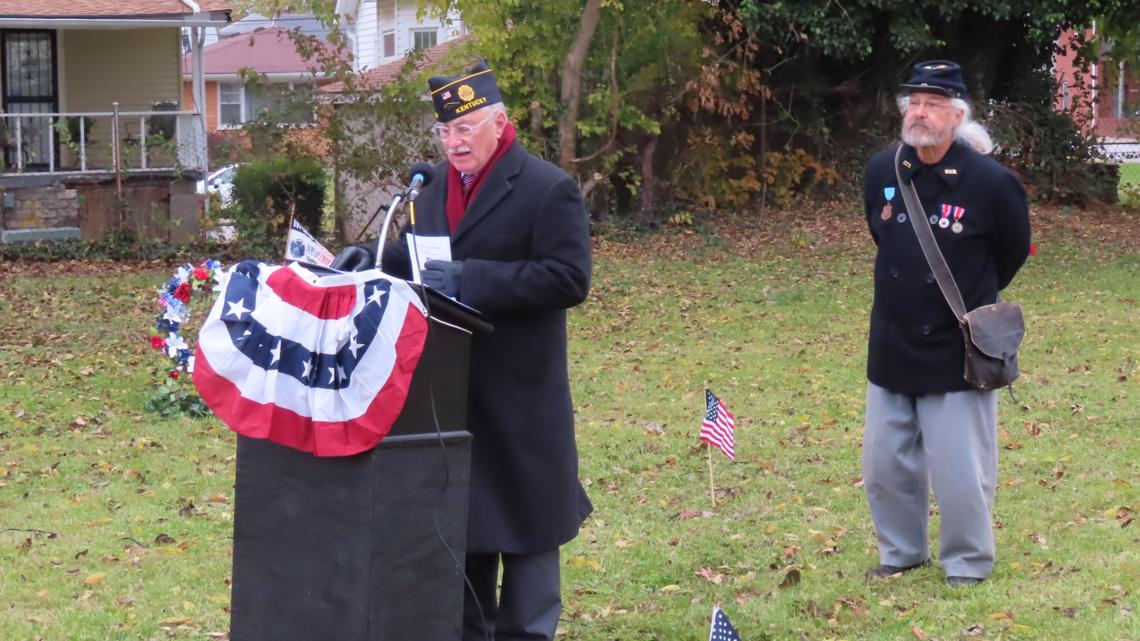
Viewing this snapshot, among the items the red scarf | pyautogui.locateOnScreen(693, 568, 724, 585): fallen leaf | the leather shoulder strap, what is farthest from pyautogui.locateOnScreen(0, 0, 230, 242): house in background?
the red scarf

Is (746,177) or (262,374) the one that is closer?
(262,374)

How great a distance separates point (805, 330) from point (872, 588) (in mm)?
8851

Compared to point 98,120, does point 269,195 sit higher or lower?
lower

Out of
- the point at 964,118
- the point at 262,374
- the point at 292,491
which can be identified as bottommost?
the point at 292,491

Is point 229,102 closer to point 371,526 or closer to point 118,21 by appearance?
point 118,21

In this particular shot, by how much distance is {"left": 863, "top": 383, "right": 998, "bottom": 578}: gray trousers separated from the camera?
602cm

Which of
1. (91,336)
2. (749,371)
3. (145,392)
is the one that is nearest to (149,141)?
(91,336)

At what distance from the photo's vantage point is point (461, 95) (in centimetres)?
467

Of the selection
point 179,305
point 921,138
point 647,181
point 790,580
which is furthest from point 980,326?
point 647,181

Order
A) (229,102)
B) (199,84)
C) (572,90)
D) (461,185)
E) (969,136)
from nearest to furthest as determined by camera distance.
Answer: (461,185) < (969,136) < (572,90) < (199,84) < (229,102)

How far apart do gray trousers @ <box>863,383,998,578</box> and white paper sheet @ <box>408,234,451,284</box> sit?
7.53 feet

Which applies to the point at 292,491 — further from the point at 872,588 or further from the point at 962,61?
the point at 962,61

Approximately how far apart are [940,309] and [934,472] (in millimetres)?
654

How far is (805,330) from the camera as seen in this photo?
1502 centimetres
